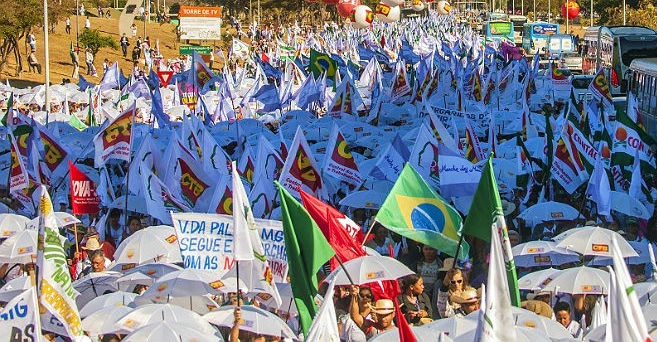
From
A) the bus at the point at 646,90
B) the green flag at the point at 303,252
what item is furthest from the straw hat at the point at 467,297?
the bus at the point at 646,90

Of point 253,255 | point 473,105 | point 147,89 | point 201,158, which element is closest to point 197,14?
point 147,89

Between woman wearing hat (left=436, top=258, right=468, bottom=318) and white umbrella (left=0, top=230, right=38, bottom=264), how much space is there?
13.6 ft

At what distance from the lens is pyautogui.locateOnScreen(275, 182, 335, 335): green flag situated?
964 centimetres

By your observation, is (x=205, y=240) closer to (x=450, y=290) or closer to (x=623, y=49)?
(x=450, y=290)

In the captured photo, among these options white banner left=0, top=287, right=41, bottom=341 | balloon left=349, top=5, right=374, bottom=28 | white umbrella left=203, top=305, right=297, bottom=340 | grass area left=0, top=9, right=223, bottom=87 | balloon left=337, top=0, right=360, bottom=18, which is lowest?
grass area left=0, top=9, right=223, bottom=87

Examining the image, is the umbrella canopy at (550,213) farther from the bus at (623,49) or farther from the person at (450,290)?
the bus at (623,49)

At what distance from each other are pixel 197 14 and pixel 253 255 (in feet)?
150

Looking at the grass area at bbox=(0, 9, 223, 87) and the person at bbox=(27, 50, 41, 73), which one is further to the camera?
the person at bbox=(27, 50, 41, 73)

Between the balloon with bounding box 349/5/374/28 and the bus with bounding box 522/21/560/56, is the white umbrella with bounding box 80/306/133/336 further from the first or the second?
the bus with bounding box 522/21/560/56

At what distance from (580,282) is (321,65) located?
2111cm

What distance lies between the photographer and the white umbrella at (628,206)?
1429cm

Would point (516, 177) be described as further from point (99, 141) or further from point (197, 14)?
point (197, 14)

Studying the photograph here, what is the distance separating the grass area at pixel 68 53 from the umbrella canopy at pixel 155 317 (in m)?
33.6

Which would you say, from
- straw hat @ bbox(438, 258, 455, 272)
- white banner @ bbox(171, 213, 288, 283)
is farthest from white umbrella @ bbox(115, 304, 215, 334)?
straw hat @ bbox(438, 258, 455, 272)
